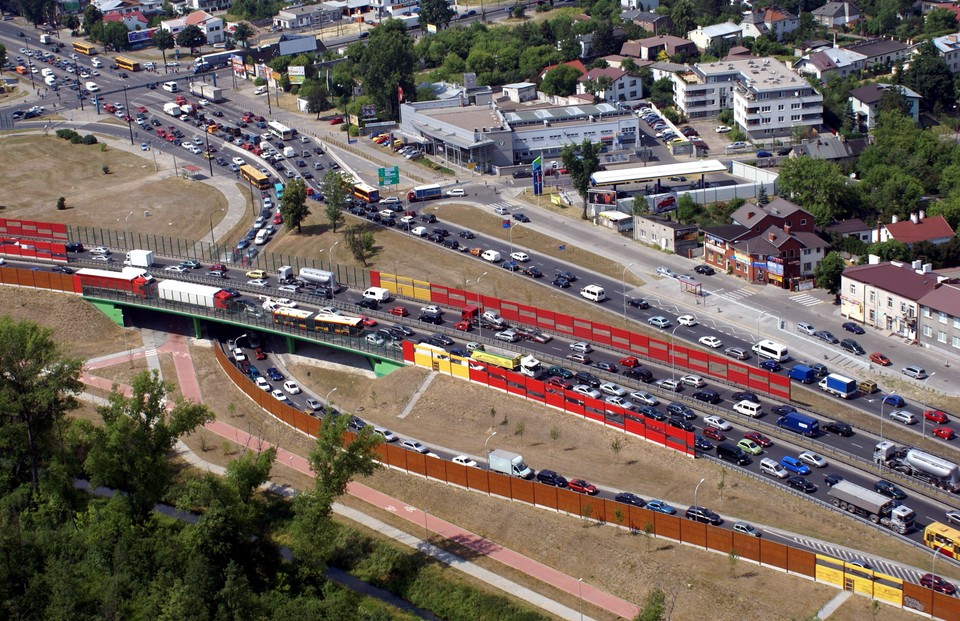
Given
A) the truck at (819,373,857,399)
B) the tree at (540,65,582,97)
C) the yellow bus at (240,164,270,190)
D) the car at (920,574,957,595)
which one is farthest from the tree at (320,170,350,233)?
the car at (920,574,957,595)

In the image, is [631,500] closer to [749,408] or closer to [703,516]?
[703,516]

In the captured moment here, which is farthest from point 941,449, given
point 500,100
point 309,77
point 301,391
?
point 309,77

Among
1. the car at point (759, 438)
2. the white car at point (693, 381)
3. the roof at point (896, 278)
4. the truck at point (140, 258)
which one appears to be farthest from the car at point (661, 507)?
the truck at point (140, 258)

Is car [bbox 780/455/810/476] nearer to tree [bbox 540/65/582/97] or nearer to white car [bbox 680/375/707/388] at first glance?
white car [bbox 680/375/707/388]

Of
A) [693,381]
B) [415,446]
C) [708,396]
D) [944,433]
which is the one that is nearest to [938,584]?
[944,433]

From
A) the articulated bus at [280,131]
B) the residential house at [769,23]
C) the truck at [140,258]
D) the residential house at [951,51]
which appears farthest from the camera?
the residential house at [769,23]

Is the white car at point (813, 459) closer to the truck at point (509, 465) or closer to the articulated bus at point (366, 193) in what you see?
the truck at point (509, 465)

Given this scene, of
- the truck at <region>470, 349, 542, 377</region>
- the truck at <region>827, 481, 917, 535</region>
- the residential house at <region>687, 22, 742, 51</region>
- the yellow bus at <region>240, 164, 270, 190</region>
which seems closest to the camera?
the truck at <region>827, 481, 917, 535</region>
